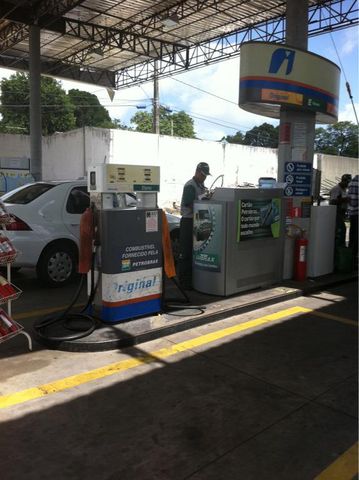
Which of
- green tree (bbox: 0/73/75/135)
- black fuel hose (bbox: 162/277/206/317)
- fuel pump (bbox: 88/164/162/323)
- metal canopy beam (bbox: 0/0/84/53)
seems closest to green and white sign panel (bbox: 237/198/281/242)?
black fuel hose (bbox: 162/277/206/317)

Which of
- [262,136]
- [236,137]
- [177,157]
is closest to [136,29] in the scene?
[177,157]

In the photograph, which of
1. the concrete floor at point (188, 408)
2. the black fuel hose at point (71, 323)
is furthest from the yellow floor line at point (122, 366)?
the black fuel hose at point (71, 323)

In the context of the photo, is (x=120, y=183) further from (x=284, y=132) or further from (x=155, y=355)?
(x=284, y=132)

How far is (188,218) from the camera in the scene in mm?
6738

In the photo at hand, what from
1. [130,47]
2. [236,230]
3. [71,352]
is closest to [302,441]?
[71,352]

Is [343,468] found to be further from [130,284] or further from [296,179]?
[296,179]

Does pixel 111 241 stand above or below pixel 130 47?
below

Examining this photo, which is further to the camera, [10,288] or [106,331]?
[106,331]

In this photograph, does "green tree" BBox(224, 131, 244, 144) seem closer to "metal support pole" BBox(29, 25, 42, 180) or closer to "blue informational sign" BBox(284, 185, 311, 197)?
"metal support pole" BBox(29, 25, 42, 180)

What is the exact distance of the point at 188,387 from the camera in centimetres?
389

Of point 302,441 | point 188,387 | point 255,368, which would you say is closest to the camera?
point 302,441

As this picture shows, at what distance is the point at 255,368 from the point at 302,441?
1.20 meters

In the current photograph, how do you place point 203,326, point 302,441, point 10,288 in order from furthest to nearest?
1. point 203,326
2. point 10,288
3. point 302,441

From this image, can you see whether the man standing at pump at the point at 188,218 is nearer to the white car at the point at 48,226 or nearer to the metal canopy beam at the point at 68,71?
the white car at the point at 48,226
